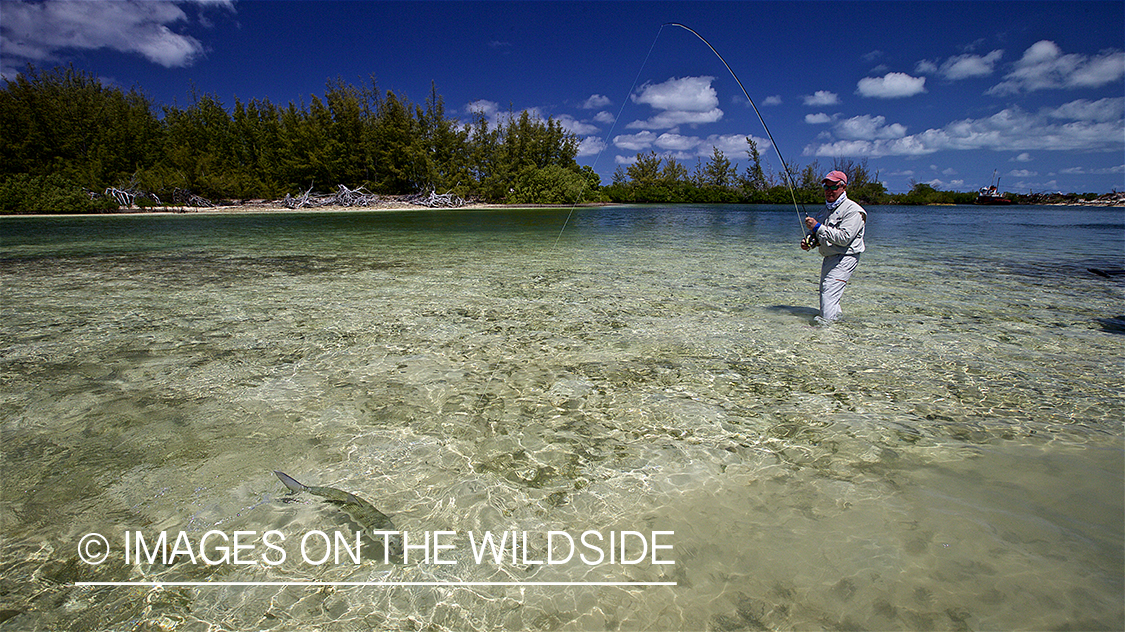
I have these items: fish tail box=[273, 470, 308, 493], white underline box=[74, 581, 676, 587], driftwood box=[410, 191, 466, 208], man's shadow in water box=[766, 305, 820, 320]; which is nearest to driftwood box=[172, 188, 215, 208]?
driftwood box=[410, 191, 466, 208]

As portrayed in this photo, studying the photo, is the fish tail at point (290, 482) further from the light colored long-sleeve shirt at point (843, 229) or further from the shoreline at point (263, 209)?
the shoreline at point (263, 209)

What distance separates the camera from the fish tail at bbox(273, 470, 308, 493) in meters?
2.82

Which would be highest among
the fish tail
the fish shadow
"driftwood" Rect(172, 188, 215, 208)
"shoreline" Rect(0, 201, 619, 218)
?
"driftwood" Rect(172, 188, 215, 208)

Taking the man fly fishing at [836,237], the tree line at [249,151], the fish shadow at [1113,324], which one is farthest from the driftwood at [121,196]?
the fish shadow at [1113,324]

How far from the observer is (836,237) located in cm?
559

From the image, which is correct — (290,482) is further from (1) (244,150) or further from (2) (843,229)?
(1) (244,150)

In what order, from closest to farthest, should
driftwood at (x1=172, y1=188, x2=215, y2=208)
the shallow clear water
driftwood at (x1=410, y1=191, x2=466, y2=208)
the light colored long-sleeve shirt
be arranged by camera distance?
the shallow clear water < the light colored long-sleeve shirt < driftwood at (x1=172, y1=188, x2=215, y2=208) < driftwood at (x1=410, y1=191, x2=466, y2=208)

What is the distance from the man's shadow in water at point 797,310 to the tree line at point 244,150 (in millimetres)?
31408

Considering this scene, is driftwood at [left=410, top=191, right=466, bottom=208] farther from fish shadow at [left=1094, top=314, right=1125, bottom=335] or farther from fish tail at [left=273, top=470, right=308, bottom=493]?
fish tail at [left=273, top=470, right=308, bottom=493]

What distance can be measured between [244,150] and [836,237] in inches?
2370

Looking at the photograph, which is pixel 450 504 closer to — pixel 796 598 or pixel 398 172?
pixel 796 598

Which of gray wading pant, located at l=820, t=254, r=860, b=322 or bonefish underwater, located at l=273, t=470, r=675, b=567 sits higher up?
gray wading pant, located at l=820, t=254, r=860, b=322

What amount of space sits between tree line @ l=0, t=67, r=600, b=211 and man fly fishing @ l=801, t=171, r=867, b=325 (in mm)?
32419

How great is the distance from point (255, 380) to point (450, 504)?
2.64 meters
